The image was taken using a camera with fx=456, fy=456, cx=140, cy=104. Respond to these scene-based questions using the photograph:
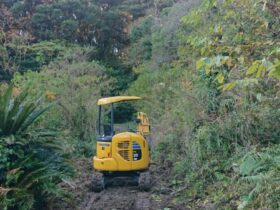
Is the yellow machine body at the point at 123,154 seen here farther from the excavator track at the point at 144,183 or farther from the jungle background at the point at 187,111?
the jungle background at the point at 187,111

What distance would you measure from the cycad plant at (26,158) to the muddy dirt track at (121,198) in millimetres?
413

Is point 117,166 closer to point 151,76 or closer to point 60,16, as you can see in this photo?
point 151,76

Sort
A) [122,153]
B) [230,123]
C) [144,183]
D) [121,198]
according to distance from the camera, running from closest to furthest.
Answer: [230,123] → [121,198] → [144,183] → [122,153]

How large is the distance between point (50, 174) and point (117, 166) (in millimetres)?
2566

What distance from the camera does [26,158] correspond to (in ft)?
23.6

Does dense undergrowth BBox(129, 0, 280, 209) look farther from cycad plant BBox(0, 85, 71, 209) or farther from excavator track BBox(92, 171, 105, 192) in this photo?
cycad plant BBox(0, 85, 71, 209)

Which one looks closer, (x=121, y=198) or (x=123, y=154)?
(x=121, y=198)

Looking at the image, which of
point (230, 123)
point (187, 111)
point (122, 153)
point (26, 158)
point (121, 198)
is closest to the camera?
point (26, 158)

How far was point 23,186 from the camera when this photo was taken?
7.02m

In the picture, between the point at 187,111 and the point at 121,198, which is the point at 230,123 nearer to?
the point at 187,111

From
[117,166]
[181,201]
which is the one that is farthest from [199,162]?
[117,166]

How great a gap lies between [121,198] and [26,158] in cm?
230

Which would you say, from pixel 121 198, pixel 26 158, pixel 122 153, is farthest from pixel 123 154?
pixel 26 158

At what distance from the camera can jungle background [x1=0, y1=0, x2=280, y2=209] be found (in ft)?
18.3
